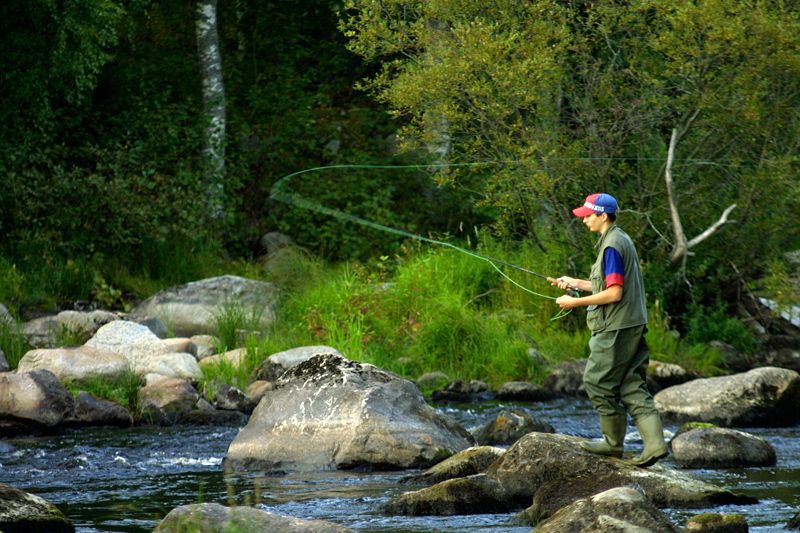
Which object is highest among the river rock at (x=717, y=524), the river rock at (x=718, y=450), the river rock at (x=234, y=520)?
the river rock at (x=234, y=520)

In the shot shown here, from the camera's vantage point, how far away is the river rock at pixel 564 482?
24.4 feet

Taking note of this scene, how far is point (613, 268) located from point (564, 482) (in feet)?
4.18

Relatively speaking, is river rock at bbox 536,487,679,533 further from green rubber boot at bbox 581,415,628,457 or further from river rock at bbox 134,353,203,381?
river rock at bbox 134,353,203,381

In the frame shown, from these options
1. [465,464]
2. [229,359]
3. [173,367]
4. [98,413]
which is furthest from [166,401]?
[465,464]

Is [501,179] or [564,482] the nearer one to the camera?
[564,482]

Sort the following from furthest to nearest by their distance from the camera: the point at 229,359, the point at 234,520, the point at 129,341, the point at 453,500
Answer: the point at 129,341 < the point at 229,359 < the point at 453,500 < the point at 234,520

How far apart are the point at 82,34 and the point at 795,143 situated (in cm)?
838

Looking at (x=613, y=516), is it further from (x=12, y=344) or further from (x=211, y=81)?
(x=211, y=81)

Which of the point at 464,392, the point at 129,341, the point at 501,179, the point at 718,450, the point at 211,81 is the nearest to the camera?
the point at 718,450

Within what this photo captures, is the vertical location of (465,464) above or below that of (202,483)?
above

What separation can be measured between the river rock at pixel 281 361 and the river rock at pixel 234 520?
6476mm

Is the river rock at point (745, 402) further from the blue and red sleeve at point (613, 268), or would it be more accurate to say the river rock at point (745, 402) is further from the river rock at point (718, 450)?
the blue and red sleeve at point (613, 268)

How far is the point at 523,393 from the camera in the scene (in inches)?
527

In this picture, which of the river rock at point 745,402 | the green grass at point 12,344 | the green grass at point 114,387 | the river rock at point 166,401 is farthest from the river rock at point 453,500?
the green grass at point 12,344
